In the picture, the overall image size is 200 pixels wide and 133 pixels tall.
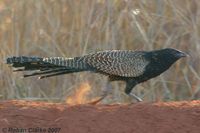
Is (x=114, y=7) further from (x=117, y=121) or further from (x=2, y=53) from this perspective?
(x=117, y=121)

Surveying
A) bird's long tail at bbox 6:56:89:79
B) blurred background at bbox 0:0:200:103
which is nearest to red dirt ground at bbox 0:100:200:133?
bird's long tail at bbox 6:56:89:79

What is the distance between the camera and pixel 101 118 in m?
3.95

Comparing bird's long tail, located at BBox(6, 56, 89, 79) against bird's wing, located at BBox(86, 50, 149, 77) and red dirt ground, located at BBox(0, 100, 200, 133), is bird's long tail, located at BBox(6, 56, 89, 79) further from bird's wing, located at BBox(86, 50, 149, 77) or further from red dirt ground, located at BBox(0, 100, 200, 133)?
red dirt ground, located at BBox(0, 100, 200, 133)

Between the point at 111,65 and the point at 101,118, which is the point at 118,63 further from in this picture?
the point at 101,118

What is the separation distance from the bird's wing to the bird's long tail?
103mm

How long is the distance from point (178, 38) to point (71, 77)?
4.43 feet

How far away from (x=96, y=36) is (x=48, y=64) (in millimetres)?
1585

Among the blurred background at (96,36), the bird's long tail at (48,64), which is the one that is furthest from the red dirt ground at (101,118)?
the blurred background at (96,36)

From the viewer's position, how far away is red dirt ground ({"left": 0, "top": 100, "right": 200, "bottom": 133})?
3770 millimetres

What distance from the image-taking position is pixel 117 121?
12.8 ft

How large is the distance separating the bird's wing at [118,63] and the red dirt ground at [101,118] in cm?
64

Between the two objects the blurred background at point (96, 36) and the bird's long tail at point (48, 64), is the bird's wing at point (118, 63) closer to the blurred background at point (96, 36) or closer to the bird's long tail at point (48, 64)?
the bird's long tail at point (48, 64)

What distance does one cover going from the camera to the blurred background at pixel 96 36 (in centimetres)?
620

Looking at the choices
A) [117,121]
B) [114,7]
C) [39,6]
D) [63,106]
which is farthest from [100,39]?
[117,121]
